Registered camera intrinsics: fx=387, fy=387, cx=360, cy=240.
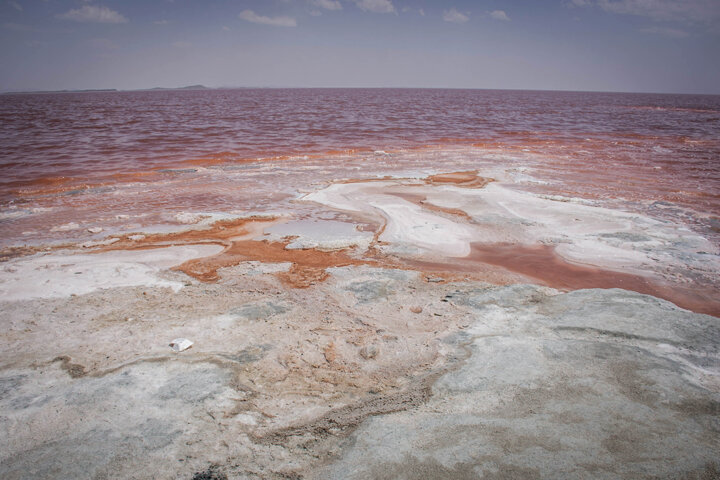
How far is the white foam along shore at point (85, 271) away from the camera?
171 inches

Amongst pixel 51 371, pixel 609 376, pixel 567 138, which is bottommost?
pixel 51 371

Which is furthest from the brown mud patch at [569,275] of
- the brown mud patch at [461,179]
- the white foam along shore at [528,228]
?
the brown mud patch at [461,179]

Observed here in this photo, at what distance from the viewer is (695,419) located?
7.35ft

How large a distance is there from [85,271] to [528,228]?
6.60 m

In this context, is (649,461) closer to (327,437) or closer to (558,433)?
(558,433)

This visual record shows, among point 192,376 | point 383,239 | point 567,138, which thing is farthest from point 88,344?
point 567,138

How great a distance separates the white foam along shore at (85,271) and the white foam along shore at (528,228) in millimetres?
3119

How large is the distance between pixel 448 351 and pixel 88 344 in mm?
3092

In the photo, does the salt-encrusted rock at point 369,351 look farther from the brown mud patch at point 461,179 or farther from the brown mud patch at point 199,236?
the brown mud patch at point 461,179

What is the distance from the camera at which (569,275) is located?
16.7 feet

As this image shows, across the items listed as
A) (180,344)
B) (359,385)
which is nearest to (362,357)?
(359,385)

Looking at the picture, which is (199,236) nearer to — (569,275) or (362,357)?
(362,357)

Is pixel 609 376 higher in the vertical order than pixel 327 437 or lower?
higher

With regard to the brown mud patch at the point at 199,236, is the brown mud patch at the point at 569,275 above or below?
below
